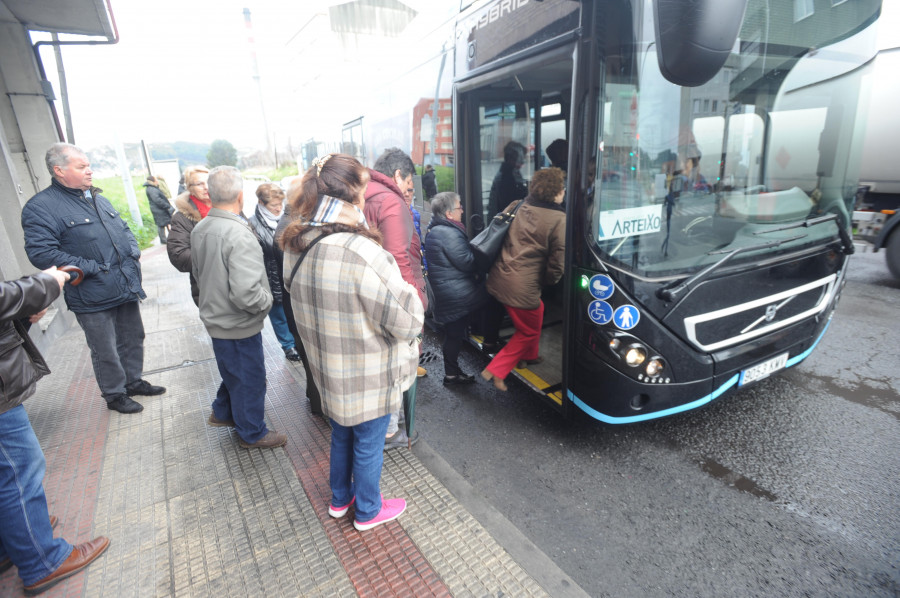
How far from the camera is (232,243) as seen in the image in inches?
101

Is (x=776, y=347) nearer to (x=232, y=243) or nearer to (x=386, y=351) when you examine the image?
(x=386, y=351)

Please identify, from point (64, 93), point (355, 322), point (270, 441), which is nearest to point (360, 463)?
point (355, 322)

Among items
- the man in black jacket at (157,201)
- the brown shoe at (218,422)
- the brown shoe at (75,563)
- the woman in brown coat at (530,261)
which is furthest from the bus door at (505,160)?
the man in black jacket at (157,201)

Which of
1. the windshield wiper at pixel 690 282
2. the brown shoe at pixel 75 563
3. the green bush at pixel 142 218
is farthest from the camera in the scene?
the green bush at pixel 142 218

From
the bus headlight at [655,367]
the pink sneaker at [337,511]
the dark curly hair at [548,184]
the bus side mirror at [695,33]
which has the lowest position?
the pink sneaker at [337,511]

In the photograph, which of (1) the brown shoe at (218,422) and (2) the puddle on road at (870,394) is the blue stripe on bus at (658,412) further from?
(1) the brown shoe at (218,422)

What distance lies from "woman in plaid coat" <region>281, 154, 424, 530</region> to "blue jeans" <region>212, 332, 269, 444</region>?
3.12ft

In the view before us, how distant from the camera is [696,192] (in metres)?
2.59

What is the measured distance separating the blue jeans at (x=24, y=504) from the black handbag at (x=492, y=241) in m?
2.76

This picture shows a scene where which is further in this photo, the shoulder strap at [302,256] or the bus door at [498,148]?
the bus door at [498,148]

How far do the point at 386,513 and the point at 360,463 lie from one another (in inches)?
15.5

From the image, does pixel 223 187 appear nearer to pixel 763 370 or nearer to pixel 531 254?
pixel 531 254

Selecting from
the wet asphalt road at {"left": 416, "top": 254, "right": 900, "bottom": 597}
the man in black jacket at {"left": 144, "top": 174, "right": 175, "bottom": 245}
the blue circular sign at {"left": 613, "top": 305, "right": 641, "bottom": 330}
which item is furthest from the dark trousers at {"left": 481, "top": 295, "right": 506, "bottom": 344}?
the man in black jacket at {"left": 144, "top": 174, "right": 175, "bottom": 245}

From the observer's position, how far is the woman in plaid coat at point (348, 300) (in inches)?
73.4
